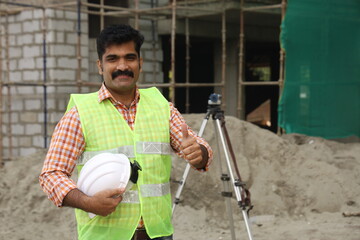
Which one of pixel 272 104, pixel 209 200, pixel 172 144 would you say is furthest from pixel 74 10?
pixel 172 144

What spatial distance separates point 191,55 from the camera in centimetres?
1677

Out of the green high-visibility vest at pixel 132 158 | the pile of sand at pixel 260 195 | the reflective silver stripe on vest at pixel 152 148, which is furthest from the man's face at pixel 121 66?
the pile of sand at pixel 260 195

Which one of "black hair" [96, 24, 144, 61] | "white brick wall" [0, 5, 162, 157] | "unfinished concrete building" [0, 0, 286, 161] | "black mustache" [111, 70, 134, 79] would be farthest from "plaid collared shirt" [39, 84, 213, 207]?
"white brick wall" [0, 5, 162, 157]

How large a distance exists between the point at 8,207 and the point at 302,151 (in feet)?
13.9

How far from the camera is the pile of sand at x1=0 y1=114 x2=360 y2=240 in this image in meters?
7.41

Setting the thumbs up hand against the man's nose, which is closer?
the thumbs up hand

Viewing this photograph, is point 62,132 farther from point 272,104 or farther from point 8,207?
point 272,104

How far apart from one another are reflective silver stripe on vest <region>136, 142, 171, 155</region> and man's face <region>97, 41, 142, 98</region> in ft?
0.87

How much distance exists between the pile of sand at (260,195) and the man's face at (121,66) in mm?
4414

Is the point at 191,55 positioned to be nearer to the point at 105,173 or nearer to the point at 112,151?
the point at 112,151

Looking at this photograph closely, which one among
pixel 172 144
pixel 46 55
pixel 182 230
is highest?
pixel 46 55

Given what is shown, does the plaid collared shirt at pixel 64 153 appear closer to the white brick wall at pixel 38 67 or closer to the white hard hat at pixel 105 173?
the white hard hat at pixel 105 173

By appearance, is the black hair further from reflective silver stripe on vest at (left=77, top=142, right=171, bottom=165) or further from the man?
reflective silver stripe on vest at (left=77, top=142, right=171, bottom=165)

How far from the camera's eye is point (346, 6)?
958cm
